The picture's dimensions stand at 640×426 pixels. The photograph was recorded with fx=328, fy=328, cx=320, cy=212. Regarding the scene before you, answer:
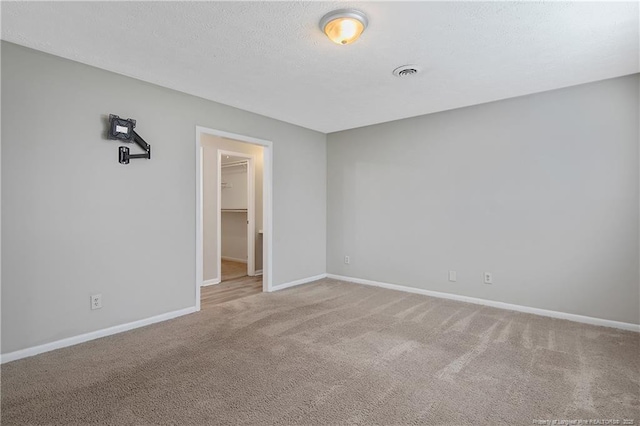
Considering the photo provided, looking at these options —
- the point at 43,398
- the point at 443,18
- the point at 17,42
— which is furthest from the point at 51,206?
the point at 443,18

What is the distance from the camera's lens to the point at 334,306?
12.6 feet

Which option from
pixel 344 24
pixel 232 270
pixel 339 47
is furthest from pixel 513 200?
pixel 232 270

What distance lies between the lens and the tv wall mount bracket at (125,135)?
2.90 m

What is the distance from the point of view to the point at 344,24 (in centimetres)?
212

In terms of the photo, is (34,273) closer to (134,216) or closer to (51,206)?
(51,206)

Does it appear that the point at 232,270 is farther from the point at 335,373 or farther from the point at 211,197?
the point at 335,373

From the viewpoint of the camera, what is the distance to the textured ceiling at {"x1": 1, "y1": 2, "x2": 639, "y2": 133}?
2.05 meters

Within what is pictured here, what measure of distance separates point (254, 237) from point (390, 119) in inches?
116

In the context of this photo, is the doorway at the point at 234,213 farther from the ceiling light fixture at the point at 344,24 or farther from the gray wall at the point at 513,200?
the ceiling light fixture at the point at 344,24

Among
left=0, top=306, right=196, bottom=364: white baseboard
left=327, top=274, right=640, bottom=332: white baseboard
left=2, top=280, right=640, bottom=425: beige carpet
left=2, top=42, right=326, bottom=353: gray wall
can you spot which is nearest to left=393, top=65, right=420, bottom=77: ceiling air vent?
left=2, top=42, right=326, bottom=353: gray wall

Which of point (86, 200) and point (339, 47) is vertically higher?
point (339, 47)

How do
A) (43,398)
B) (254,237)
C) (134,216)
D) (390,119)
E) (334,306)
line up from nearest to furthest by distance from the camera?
(43,398)
(134,216)
(334,306)
(390,119)
(254,237)

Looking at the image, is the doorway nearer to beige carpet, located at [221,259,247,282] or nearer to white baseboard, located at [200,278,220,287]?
beige carpet, located at [221,259,247,282]

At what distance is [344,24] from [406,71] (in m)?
1.02
